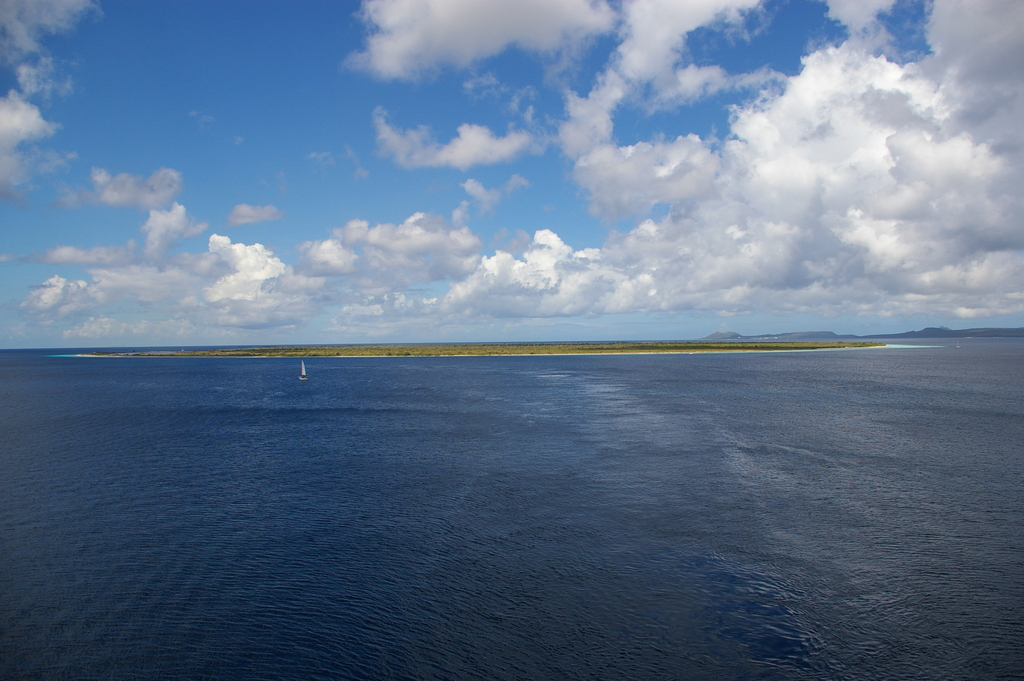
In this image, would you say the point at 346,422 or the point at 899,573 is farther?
the point at 346,422

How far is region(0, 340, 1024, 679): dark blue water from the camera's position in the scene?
15867 mm

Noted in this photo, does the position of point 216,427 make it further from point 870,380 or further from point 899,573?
point 870,380

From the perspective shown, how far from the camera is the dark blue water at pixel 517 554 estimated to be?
15.9 m

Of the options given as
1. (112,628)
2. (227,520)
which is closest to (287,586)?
(112,628)

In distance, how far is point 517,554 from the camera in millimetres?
22234

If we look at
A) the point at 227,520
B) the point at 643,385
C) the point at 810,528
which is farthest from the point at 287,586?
the point at 643,385

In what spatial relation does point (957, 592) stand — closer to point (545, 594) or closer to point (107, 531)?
point (545, 594)

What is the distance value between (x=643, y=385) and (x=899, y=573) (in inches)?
2805

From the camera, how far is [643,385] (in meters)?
91.1

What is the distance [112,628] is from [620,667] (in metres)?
15.4

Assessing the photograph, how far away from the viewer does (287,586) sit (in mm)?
19969

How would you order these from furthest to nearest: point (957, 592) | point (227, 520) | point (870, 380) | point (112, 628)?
point (870, 380) → point (227, 520) → point (957, 592) → point (112, 628)

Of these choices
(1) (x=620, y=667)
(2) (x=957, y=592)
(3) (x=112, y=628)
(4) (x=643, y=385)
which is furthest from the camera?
(4) (x=643, y=385)

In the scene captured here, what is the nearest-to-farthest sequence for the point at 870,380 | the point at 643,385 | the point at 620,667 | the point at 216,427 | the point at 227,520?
the point at 620,667 < the point at 227,520 < the point at 216,427 < the point at 643,385 < the point at 870,380
